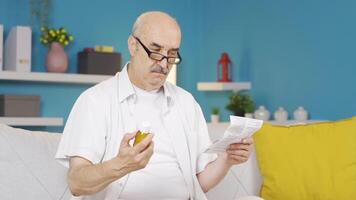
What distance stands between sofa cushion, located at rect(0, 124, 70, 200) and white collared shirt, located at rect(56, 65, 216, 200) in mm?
202

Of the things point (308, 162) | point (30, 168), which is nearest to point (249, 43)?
point (308, 162)

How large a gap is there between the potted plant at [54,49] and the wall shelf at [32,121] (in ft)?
1.18

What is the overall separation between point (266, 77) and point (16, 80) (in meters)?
1.74

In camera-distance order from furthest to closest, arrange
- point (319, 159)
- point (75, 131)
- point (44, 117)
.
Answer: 1. point (44, 117)
2. point (319, 159)
3. point (75, 131)

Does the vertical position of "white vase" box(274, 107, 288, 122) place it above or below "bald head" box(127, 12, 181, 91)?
below

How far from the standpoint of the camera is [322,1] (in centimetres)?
365

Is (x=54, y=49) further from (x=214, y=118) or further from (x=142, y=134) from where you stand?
(x=142, y=134)

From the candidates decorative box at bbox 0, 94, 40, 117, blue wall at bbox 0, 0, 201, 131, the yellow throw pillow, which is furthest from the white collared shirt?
blue wall at bbox 0, 0, 201, 131

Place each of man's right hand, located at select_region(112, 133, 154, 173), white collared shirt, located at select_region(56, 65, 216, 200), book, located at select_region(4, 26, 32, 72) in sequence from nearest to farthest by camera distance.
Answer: man's right hand, located at select_region(112, 133, 154, 173) → white collared shirt, located at select_region(56, 65, 216, 200) → book, located at select_region(4, 26, 32, 72)

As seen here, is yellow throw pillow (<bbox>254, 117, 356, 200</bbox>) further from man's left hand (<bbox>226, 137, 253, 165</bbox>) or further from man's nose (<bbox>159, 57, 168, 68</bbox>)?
man's nose (<bbox>159, 57, 168, 68</bbox>)

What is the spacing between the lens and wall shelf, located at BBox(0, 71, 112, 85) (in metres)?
3.72

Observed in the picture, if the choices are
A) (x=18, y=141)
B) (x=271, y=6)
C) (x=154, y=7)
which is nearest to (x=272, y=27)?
(x=271, y=6)

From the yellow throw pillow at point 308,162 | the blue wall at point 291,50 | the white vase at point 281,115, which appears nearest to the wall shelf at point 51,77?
the blue wall at point 291,50

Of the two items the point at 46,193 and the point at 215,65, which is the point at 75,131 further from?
the point at 215,65
